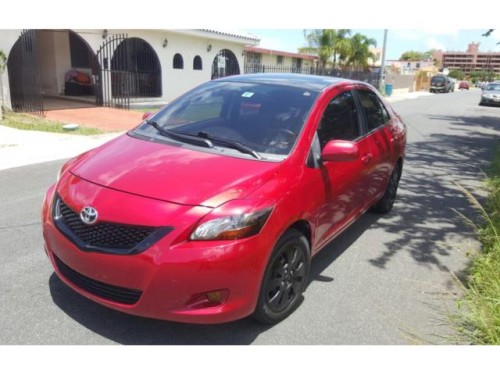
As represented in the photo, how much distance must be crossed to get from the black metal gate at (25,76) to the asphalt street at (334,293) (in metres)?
8.34

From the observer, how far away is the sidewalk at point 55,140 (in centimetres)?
856

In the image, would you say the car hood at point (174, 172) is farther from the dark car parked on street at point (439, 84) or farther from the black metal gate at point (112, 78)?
the dark car parked on street at point (439, 84)

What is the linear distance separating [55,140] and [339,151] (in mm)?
8619

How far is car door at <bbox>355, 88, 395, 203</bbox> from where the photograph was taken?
469cm

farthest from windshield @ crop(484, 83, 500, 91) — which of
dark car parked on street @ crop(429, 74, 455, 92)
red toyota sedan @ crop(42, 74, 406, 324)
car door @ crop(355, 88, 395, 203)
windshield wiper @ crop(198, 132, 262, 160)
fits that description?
windshield wiper @ crop(198, 132, 262, 160)

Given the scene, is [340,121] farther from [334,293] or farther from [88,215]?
[88,215]

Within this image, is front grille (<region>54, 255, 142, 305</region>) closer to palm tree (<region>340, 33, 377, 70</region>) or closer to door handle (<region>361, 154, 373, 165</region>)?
door handle (<region>361, 154, 373, 165</region>)

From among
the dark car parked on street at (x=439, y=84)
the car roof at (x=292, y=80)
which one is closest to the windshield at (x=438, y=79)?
the dark car parked on street at (x=439, y=84)

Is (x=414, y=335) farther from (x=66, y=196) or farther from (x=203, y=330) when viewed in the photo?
(x=66, y=196)

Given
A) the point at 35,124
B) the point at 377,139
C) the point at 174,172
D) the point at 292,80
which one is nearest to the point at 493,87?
the point at 35,124

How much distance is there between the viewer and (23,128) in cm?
1154

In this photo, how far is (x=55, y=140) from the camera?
10352 millimetres

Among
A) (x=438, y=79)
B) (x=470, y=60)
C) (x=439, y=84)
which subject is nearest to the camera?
(x=439, y=84)

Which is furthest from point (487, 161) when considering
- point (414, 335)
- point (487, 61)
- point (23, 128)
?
point (487, 61)
